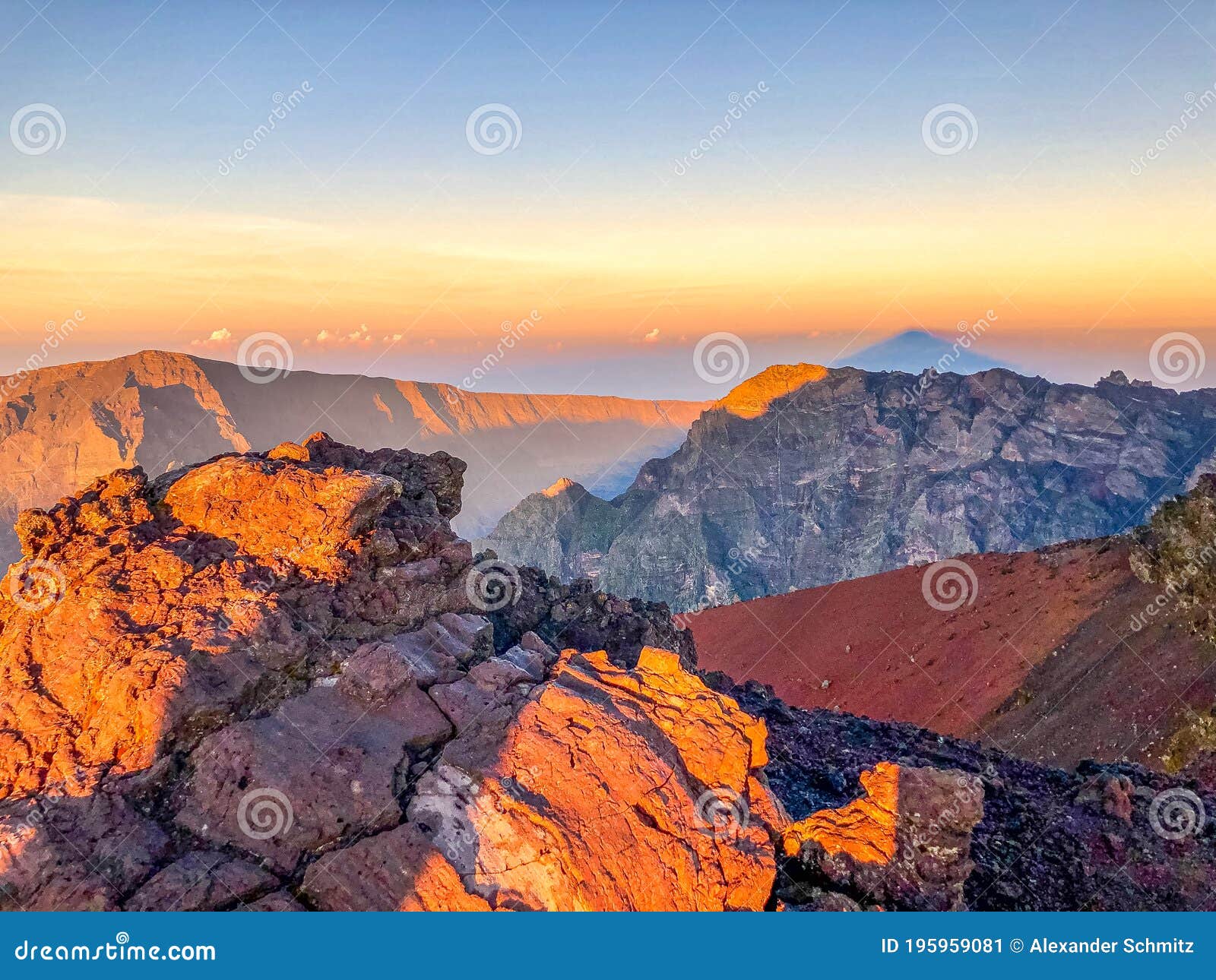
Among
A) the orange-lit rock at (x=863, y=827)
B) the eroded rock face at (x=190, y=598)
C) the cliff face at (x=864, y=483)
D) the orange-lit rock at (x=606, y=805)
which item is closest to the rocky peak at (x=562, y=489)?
A: the cliff face at (x=864, y=483)

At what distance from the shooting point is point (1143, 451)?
95.3m

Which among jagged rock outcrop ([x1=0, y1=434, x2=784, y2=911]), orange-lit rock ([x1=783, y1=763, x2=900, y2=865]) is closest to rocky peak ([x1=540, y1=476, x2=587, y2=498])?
jagged rock outcrop ([x1=0, y1=434, x2=784, y2=911])

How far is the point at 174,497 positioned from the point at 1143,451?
108 metres

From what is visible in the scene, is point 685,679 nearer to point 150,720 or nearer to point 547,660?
point 547,660

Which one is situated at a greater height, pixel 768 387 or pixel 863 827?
pixel 768 387

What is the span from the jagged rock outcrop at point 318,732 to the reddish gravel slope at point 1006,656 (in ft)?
65.5

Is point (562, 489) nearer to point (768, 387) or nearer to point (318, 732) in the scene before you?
point (768, 387)

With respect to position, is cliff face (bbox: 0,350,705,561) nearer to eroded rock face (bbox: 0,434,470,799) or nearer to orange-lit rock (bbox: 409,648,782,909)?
eroded rock face (bbox: 0,434,470,799)

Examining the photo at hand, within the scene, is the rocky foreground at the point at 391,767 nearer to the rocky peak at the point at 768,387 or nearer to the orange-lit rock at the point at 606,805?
the orange-lit rock at the point at 606,805

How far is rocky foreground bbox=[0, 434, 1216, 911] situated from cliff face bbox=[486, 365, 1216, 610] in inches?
3603

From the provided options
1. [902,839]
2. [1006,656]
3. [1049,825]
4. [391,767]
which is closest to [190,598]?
[391,767]

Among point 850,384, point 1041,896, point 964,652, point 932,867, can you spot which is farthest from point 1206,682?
point 850,384

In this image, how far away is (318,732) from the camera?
362 inches

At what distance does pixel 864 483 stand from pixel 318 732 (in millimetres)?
102996
